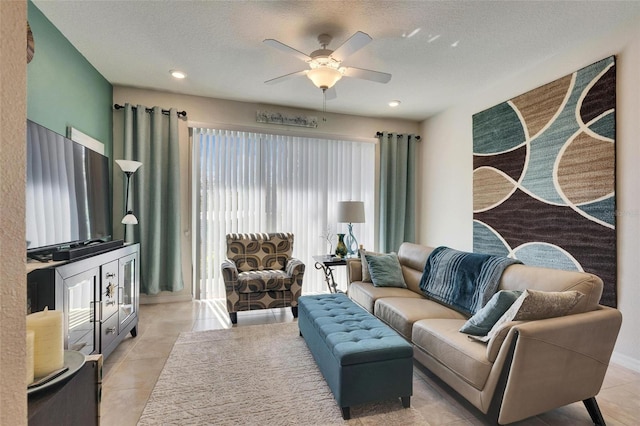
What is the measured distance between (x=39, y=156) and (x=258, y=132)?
269 centimetres

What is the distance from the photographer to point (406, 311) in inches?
94.7

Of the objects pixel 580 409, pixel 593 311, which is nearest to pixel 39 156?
pixel 593 311

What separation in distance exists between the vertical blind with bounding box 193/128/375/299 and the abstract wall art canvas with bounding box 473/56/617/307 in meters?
1.81

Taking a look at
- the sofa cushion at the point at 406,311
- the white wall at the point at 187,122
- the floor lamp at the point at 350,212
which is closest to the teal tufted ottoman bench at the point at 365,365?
the sofa cushion at the point at 406,311

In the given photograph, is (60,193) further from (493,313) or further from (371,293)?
(493,313)

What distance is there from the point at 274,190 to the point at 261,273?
1338mm

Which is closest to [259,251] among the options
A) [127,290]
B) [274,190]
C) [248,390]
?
[274,190]

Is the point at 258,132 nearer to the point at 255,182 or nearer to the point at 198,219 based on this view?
the point at 255,182

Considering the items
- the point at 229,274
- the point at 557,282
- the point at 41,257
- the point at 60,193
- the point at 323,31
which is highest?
the point at 323,31

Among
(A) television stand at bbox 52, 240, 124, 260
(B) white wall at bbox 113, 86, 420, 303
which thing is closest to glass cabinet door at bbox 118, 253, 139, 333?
(A) television stand at bbox 52, 240, 124, 260

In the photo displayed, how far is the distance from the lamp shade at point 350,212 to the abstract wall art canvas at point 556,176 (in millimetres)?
1480

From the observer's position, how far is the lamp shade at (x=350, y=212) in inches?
151

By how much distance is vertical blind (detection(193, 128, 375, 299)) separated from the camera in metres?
4.11

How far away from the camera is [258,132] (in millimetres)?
4254
